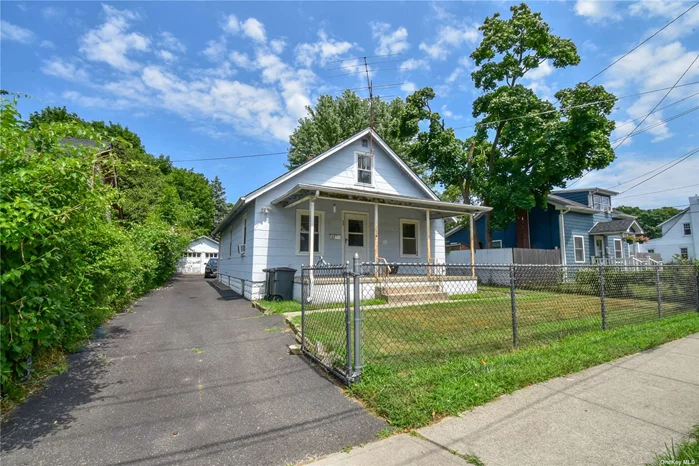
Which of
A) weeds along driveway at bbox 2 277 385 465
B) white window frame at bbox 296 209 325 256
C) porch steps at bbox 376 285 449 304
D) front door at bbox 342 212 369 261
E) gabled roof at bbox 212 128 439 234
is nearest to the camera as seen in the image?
weeds along driveway at bbox 2 277 385 465

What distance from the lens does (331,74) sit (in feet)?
39.2

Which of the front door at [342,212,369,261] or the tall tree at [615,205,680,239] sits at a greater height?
the tall tree at [615,205,680,239]

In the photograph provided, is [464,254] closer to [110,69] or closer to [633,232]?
[633,232]

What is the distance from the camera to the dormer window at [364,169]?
13.2m

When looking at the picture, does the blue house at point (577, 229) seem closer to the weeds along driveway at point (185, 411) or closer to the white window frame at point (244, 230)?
the white window frame at point (244, 230)

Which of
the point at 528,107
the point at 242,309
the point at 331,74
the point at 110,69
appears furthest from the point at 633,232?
the point at 110,69

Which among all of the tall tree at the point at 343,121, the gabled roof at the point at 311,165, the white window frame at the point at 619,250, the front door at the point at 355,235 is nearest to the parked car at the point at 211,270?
the tall tree at the point at 343,121

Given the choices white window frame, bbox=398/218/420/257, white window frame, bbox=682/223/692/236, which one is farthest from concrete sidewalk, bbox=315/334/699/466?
white window frame, bbox=682/223/692/236

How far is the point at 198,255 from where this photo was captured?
3762 centimetres

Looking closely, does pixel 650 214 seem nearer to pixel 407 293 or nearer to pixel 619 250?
pixel 619 250

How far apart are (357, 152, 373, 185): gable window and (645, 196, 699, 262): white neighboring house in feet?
108

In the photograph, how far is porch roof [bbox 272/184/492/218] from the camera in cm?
958

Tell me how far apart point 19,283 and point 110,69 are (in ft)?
44.8

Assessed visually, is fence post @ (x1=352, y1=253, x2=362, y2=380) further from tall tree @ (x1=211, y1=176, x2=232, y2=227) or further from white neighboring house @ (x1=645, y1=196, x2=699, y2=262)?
tall tree @ (x1=211, y1=176, x2=232, y2=227)
